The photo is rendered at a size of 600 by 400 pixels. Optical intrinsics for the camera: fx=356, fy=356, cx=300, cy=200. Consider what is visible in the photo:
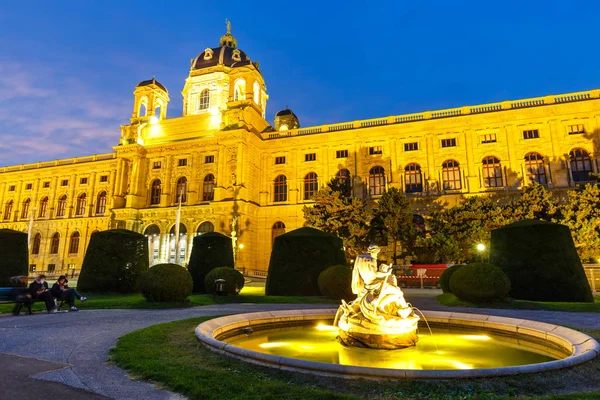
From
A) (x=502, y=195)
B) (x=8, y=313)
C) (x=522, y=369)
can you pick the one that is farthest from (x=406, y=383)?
(x=502, y=195)

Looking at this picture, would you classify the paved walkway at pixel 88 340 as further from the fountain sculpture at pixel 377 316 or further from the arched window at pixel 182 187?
the arched window at pixel 182 187

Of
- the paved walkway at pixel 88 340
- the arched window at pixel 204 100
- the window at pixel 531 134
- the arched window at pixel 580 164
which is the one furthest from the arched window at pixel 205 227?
the arched window at pixel 580 164

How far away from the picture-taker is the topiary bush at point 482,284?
13492mm

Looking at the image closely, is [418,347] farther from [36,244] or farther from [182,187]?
[36,244]

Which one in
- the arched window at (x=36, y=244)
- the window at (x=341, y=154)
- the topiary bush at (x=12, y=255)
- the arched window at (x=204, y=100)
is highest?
the arched window at (x=204, y=100)

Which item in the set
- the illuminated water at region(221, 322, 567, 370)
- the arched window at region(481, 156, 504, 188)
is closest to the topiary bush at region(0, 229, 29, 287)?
the illuminated water at region(221, 322, 567, 370)

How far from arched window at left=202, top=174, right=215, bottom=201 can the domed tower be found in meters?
6.11

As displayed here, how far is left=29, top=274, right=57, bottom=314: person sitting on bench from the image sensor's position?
1120 cm

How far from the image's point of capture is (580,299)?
571 inches

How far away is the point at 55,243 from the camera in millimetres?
49281

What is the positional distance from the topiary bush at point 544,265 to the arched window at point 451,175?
20.4m

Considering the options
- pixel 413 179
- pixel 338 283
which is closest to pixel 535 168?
pixel 413 179

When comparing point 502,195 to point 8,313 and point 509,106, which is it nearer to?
point 509,106

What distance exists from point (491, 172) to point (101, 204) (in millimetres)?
48160
